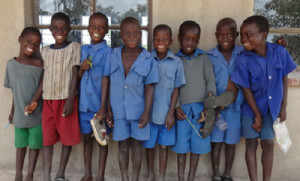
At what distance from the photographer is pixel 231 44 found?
8.14 feet

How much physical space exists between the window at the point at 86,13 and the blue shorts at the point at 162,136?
37.1 inches

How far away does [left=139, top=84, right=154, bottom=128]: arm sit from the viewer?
7.45 ft

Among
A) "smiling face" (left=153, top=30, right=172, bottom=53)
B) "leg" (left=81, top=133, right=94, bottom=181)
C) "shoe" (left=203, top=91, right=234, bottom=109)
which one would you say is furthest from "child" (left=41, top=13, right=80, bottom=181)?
"shoe" (left=203, top=91, right=234, bottom=109)

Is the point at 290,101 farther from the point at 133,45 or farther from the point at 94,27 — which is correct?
the point at 94,27

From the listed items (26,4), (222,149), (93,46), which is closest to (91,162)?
(93,46)

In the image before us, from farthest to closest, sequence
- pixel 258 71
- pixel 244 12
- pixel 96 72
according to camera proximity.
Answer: pixel 244 12
pixel 96 72
pixel 258 71

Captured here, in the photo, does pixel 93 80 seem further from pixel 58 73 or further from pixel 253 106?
pixel 253 106

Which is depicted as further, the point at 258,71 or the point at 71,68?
the point at 71,68

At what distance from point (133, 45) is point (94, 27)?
0.42 m

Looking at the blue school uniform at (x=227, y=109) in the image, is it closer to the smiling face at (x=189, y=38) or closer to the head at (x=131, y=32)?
the smiling face at (x=189, y=38)

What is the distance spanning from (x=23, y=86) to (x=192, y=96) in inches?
63.3

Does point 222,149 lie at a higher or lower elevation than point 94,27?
lower

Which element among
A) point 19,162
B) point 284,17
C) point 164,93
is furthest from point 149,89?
point 284,17

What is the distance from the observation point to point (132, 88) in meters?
A: 2.30
